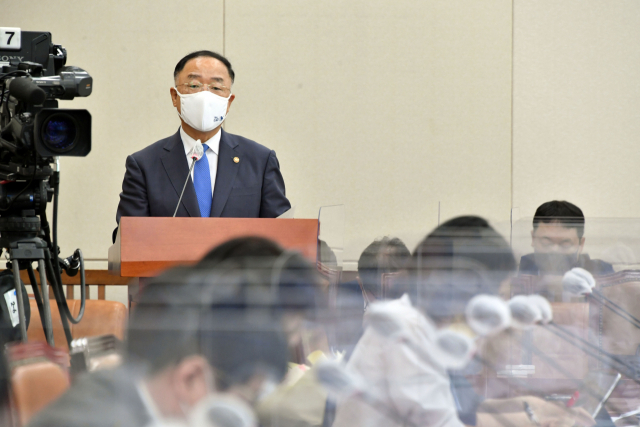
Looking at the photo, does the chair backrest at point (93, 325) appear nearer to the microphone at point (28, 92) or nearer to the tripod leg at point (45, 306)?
the tripod leg at point (45, 306)

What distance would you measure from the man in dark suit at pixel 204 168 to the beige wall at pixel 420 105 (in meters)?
1.78

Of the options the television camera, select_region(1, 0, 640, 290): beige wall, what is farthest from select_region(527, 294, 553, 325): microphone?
select_region(1, 0, 640, 290): beige wall

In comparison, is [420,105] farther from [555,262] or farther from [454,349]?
[454,349]

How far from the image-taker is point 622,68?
345cm

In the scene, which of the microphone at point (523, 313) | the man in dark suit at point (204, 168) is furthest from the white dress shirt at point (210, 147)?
the microphone at point (523, 313)

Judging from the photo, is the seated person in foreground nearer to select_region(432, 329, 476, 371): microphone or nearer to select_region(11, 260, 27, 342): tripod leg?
select_region(432, 329, 476, 371): microphone

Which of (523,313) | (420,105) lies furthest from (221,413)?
(420,105)

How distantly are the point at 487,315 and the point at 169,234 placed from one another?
0.52 metres

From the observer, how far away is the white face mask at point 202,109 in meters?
1.60

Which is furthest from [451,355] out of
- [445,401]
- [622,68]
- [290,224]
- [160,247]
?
[622,68]

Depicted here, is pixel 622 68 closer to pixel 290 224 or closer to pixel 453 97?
pixel 453 97

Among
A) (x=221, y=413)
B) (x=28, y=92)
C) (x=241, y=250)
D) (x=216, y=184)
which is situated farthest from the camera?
(x=216, y=184)

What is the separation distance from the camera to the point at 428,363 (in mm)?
701

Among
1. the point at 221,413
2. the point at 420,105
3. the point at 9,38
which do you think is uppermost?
the point at 420,105
